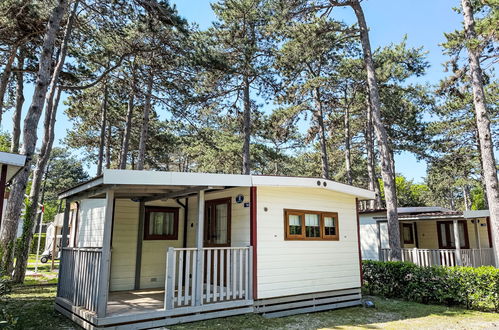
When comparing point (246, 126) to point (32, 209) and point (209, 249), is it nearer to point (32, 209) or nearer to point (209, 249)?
point (32, 209)

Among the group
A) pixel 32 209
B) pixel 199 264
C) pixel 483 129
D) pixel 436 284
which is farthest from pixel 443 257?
pixel 32 209

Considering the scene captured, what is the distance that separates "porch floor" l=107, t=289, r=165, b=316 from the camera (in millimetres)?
5699

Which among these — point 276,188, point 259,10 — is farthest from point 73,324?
point 259,10

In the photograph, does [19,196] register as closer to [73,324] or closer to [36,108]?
[36,108]

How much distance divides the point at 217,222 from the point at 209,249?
1.41 m

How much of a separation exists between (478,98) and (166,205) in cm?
883

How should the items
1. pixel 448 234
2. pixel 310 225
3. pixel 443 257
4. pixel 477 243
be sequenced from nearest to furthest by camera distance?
pixel 310 225
pixel 443 257
pixel 477 243
pixel 448 234

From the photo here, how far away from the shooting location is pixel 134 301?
6.46 metres

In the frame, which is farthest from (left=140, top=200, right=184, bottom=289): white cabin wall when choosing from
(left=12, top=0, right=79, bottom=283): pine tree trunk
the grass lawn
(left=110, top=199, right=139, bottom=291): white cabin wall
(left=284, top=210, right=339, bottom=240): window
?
(left=12, top=0, right=79, bottom=283): pine tree trunk

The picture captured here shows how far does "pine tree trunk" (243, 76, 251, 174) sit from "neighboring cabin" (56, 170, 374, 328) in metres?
7.20

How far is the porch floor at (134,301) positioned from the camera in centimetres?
570

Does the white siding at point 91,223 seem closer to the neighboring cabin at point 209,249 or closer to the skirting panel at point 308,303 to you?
the neighboring cabin at point 209,249

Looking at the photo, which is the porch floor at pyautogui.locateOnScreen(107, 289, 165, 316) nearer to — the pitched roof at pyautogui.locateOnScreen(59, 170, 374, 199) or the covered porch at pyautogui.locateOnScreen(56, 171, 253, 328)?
the covered porch at pyautogui.locateOnScreen(56, 171, 253, 328)

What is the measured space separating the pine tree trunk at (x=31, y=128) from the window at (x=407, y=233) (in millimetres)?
13822
